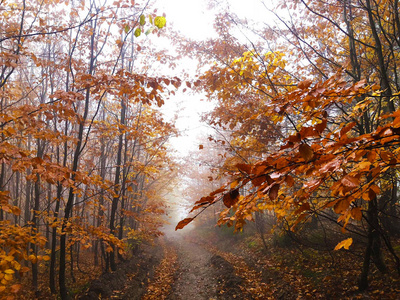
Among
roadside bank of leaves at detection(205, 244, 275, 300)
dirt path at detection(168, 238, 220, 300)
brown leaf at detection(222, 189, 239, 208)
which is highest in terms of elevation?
brown leaf at detection(222, 189, 239, 208)

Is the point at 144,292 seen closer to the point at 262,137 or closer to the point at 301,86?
the point at 262,137

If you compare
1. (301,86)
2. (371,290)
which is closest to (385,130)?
(301,86)

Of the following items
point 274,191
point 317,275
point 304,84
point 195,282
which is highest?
point 304,84

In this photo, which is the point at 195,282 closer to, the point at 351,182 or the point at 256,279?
the point at 256,279

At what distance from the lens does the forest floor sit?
15.8ft

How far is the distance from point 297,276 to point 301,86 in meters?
6.44

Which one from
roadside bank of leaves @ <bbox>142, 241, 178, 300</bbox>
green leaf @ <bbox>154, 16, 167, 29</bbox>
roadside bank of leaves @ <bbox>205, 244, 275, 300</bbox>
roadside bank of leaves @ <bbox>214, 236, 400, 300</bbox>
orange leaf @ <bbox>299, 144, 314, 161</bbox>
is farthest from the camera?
roadside bank of leaves @ <bbox>142, 241, 178, 300</bbox>

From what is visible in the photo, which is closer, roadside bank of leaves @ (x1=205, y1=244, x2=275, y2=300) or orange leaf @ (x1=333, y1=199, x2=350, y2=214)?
orange leaf @ (x1=333, y1=199, x2=350, y2=214)

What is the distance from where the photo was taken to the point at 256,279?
23.0 feet

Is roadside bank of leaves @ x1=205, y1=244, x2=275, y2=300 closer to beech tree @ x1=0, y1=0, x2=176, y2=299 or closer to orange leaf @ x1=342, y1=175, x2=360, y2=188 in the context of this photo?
beech tree @ x1=0, y1=0, x2=176, y2=299

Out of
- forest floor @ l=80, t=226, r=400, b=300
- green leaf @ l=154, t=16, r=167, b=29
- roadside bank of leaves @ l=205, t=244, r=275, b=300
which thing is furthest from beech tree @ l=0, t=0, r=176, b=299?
roadside bank of leaves @ l=205, t=244, r=275, b=300

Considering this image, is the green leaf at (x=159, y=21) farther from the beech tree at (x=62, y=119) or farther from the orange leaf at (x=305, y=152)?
the orange leaf at (x=305, y=152)

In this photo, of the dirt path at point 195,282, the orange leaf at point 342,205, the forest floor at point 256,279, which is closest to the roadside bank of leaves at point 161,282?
the forest floor at point 256,279

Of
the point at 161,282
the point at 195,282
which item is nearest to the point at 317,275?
the point at 195,282
